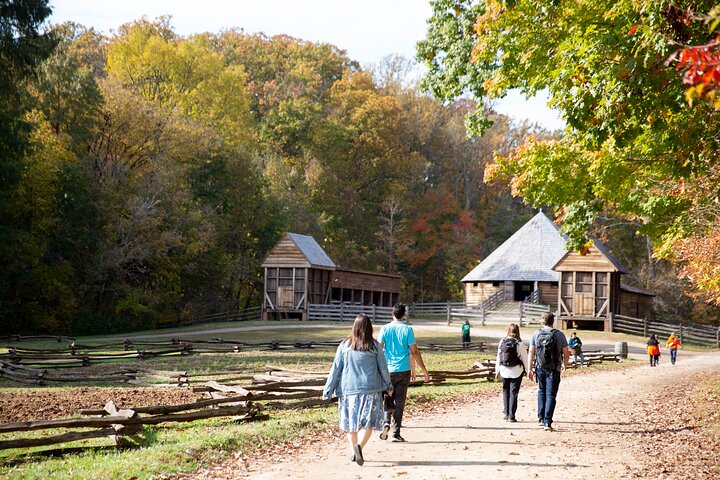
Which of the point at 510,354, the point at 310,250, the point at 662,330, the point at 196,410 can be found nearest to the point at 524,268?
the point at 662,330

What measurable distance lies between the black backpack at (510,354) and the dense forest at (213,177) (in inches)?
339

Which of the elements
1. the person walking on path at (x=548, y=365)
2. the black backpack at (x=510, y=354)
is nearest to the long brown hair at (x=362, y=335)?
the person walking on path at (x=548, y=365)

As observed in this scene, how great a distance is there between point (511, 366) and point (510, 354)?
0.68 feet

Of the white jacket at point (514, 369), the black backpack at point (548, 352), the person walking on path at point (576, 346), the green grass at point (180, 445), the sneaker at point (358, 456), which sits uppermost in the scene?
the black backpack at point (548, 352)

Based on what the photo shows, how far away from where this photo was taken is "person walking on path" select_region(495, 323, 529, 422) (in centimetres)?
1381

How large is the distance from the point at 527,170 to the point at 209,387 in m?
9.76

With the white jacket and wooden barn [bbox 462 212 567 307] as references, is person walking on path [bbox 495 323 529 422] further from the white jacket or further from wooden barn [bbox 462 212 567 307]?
wooden barn [bbox 462 212 567 307]

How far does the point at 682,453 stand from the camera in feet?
37.7

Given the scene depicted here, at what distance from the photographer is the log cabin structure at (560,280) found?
48.6 m

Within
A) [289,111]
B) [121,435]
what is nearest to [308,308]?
[289,111]

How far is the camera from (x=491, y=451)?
1109 cm

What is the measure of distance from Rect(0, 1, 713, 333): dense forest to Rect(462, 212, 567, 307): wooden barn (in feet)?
21.8

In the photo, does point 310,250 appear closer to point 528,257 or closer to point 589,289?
point 528,257

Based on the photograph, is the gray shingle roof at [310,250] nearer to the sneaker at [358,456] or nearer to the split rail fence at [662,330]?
the split rail fence at [662,330]
